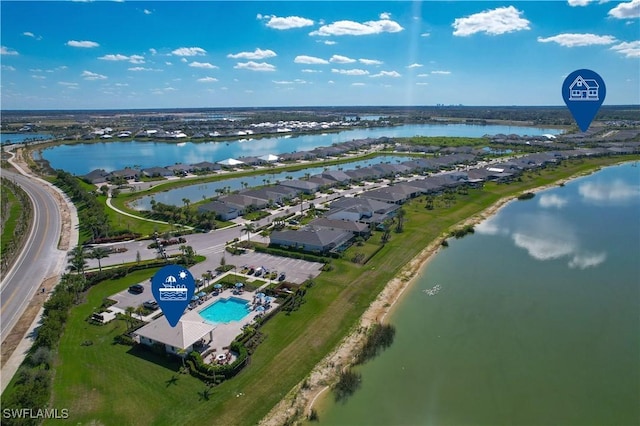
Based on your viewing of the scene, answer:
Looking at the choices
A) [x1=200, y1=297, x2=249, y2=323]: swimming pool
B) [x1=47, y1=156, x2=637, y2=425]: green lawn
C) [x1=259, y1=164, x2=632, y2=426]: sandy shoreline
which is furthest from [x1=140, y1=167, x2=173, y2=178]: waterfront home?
[x1=259, y1=164, x2=632, y2=426]: sandy shoreline

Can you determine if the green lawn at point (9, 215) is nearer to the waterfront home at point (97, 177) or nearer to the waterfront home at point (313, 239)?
the waterfront home at point (97, 177)

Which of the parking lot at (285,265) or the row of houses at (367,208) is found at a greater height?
the row of houses at (367,208)

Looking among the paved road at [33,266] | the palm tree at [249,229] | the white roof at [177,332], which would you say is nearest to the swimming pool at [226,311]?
the white roof at [177,332]

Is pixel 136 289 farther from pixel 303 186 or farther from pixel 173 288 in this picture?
pixel 303 186

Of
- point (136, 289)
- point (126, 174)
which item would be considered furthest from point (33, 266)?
point (126, 174)

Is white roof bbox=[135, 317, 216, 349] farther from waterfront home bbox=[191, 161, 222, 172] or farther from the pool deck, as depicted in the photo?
waterfront home bbox=[191, 161, 222, 172]

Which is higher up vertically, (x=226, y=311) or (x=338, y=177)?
(x=338, y=177)
